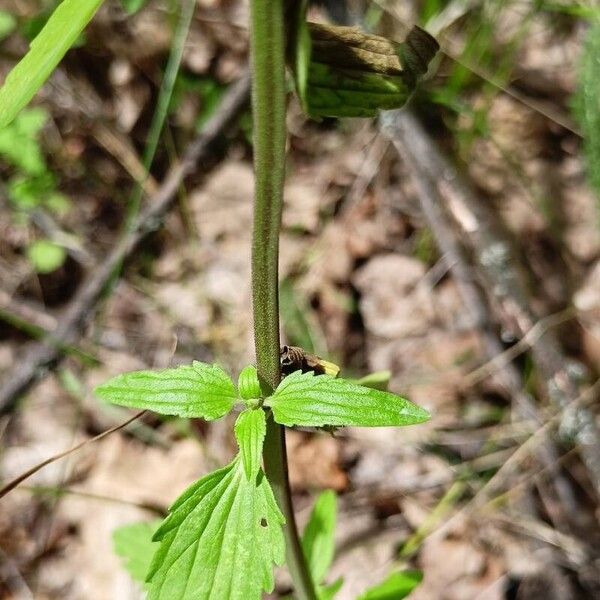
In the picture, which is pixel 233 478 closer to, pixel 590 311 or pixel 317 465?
pixel 317 465

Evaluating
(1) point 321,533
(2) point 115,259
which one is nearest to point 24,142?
(2) point 115,259

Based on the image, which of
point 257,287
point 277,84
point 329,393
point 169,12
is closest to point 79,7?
point 277,84

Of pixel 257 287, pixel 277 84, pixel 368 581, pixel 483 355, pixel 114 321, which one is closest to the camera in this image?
pixel 277 84

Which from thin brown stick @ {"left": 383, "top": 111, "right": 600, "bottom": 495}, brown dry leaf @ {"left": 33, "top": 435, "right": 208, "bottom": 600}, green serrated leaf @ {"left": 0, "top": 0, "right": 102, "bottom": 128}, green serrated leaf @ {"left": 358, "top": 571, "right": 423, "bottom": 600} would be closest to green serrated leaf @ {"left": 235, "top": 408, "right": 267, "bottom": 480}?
green serrated leaf @ {"left": 0, "top": 0, "right": 102, "bottom": 128}

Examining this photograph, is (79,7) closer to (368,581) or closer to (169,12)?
(368,581)

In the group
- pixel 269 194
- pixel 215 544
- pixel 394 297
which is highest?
pixel 269 194

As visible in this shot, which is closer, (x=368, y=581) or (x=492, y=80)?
(x=368, y=581)

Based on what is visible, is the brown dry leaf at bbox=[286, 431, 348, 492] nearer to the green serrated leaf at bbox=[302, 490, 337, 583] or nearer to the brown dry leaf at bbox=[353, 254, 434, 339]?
the brown dry leaf at bbox=[353, 254, 434, 339]

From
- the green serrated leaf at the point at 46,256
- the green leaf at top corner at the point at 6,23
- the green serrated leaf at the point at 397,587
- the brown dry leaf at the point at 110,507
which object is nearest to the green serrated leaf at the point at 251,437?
the green serrated leaf at the point at 397,587
